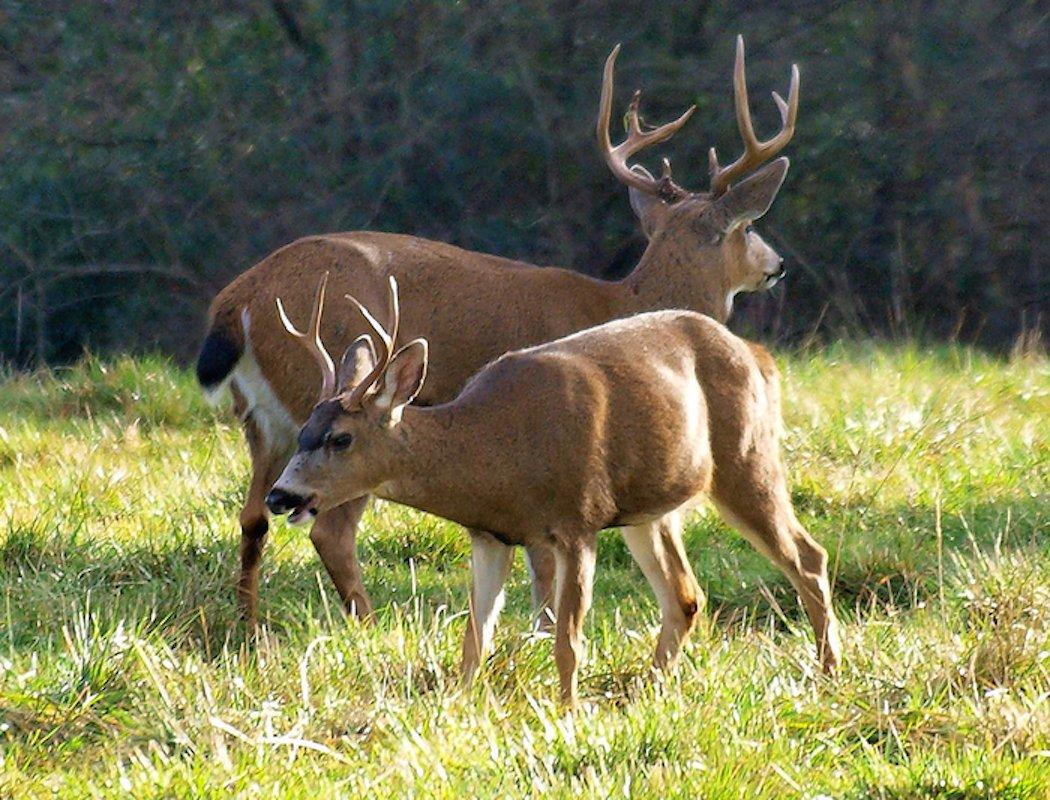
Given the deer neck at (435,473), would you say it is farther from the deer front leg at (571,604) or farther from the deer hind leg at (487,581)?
the deer front leg at (571,604)

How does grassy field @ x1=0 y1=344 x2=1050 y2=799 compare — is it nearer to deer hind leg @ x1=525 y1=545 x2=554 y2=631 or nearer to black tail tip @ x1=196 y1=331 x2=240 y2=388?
deer hind leg @ x1=525 y1=545 x2=554 y2=631

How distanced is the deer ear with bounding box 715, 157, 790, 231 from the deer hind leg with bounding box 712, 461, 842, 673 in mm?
2032

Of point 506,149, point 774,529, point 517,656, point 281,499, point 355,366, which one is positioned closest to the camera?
point 517,656

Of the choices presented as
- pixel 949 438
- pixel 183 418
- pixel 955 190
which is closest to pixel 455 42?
pixel 955 190

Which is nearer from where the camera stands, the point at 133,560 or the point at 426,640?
the point at 426,640

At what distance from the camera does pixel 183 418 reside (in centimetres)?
907

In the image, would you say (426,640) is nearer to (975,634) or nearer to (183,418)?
(975,634)

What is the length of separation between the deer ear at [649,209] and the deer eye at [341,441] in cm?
297

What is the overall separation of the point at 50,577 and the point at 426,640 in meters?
1.80

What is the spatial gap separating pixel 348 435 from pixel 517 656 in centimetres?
75

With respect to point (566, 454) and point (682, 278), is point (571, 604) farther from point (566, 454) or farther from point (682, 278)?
point (682, 278)

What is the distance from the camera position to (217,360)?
6.70 meters

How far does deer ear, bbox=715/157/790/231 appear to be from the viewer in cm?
782

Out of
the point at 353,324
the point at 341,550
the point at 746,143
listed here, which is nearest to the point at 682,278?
the point at 746,143
